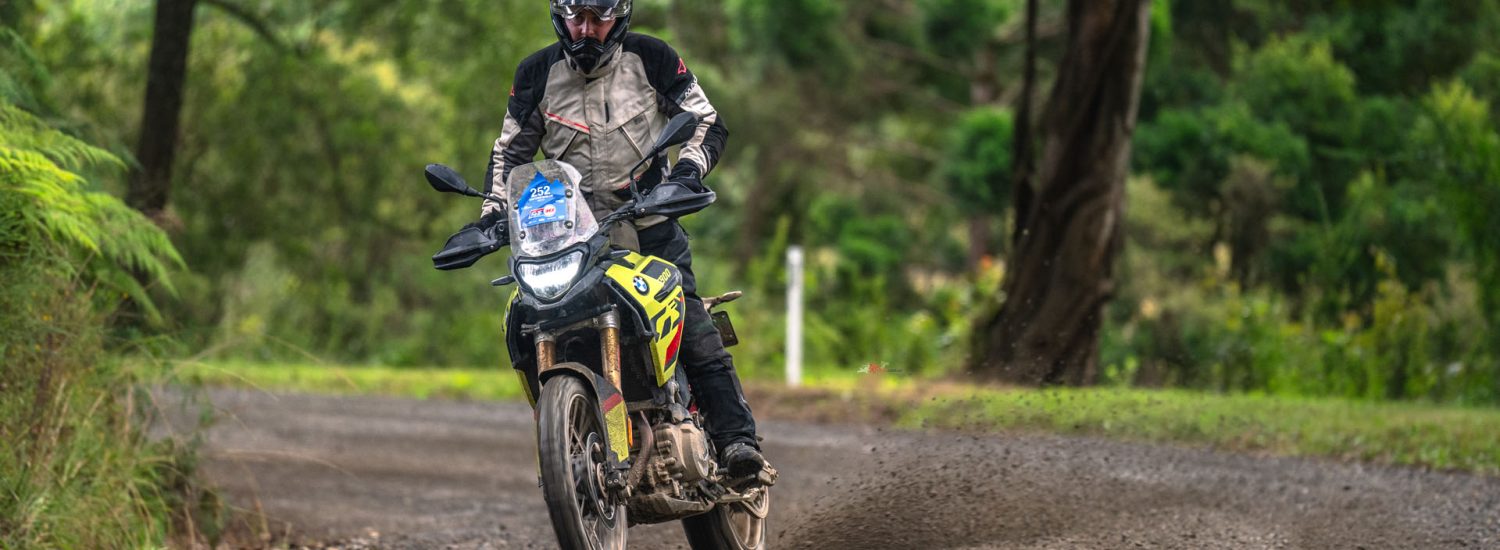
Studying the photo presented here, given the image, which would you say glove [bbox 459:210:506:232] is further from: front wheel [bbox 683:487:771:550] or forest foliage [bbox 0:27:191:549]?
forest foliage [bbox 0:27:191:549]

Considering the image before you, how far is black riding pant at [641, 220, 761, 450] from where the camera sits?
6906 millimetres

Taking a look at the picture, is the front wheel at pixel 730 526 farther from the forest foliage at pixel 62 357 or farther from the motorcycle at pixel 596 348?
the forest foliage at pixel 62 357

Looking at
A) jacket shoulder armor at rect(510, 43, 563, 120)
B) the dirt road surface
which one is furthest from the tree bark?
jacket shoulder armor at rect(510, 43, 563, 120)

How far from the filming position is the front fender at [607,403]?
6.16m

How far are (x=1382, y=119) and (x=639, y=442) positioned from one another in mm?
20496

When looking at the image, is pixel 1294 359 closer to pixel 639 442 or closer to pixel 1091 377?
pixel 1091 377

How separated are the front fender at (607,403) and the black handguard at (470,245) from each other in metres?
0.50

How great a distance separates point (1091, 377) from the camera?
16.9m

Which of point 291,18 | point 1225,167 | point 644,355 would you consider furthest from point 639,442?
point 1225,167

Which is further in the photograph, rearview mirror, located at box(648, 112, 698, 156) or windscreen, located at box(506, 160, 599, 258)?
rearview mirror, located at box(648, 112, 698, 156)

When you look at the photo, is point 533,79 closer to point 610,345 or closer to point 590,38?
point 590,38

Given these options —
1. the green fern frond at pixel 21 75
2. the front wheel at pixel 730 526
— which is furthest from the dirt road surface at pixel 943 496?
the green fern frond at pixel 21 75

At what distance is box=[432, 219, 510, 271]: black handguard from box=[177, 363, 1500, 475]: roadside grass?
419 cm

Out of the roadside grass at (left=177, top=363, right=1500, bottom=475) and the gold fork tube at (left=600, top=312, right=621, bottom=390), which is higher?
the gold fork tube at (left=600, top=312, right=621, bottom=390)
